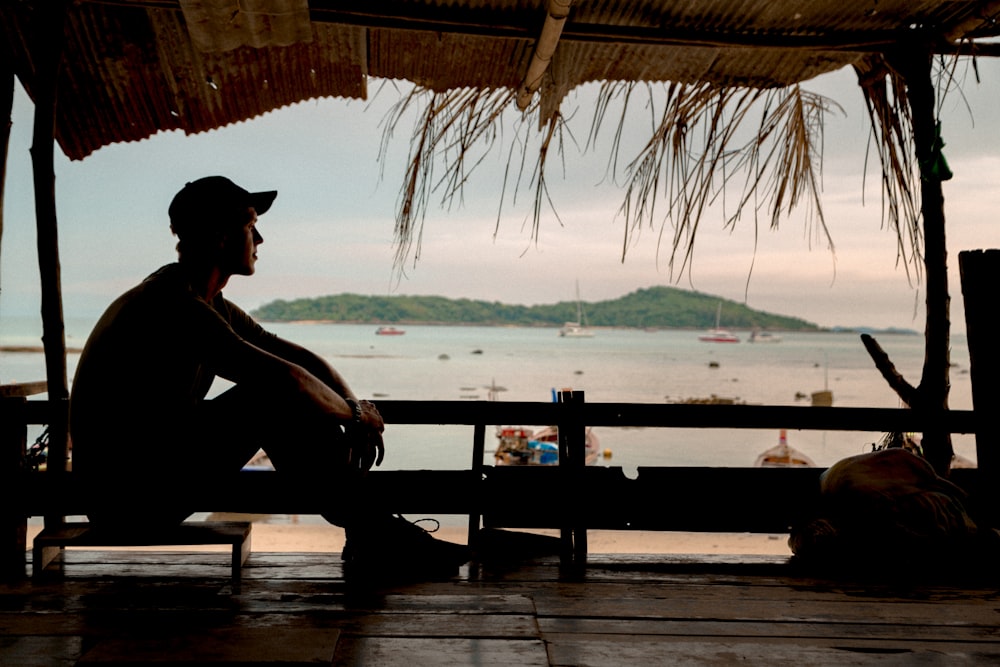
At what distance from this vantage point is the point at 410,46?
129 inches

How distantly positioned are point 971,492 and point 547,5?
8.68 ft

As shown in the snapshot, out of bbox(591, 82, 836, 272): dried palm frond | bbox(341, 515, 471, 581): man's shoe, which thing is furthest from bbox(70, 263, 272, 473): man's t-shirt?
bbox(591, 82, 836, 272): dried palm frond

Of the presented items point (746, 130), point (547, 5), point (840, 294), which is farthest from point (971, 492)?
point (840, 294)

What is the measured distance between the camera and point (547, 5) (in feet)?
9.18

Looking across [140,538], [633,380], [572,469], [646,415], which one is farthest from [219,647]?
[633,380]

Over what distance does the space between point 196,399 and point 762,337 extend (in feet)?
335

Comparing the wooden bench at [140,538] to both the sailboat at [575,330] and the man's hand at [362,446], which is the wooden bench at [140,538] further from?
the sailboat at [575,330]

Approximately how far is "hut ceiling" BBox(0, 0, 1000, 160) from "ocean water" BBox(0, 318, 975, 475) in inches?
472

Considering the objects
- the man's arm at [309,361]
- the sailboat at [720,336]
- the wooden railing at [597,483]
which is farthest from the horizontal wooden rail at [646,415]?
the sailboat at [720,336]

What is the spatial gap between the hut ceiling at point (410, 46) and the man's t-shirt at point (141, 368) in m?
1.12

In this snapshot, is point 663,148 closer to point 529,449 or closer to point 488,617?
point 488,617

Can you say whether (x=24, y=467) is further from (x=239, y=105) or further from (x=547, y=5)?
(x=547, y=5)

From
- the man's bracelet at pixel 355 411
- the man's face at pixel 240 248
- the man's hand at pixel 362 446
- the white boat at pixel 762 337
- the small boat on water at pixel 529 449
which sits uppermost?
the man's face at pixel 240 248

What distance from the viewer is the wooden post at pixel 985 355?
10.1 feet
